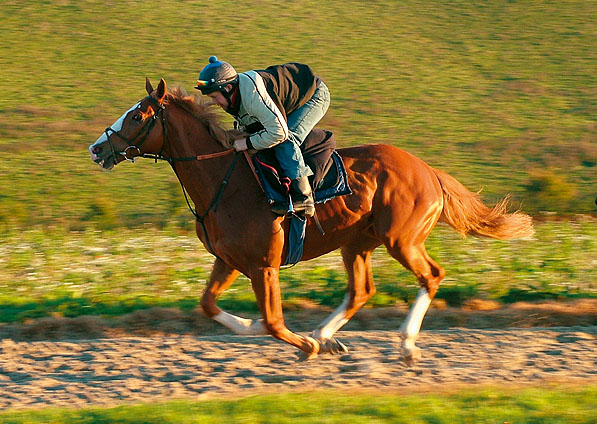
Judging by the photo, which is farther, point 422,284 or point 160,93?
point 422,284

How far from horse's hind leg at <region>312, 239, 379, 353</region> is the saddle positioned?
75cm

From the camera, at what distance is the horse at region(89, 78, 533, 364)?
627cm

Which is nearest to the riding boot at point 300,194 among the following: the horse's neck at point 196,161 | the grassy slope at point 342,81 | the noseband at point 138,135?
the horse's neck at point 196,161

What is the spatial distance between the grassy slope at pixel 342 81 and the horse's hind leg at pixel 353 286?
22.7 feet

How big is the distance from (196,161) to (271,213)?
714 mm

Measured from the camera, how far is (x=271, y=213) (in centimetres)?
634

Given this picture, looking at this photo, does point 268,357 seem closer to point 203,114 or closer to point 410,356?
point 410,356

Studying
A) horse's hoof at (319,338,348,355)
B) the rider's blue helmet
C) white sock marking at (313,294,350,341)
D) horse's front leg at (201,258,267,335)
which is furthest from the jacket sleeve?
horse's hoof at (319,338,348,355)

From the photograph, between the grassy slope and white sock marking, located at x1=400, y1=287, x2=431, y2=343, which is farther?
the grassy slope

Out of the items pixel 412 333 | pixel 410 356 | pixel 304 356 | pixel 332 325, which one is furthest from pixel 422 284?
pixel 304 356

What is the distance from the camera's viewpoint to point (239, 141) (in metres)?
6.26

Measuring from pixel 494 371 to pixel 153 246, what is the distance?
591 cm

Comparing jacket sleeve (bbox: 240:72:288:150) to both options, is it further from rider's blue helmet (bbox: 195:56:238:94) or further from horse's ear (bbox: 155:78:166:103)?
horse's ear (bbox: 155:78:166:103)

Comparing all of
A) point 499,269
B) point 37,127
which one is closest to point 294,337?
point 499,269
